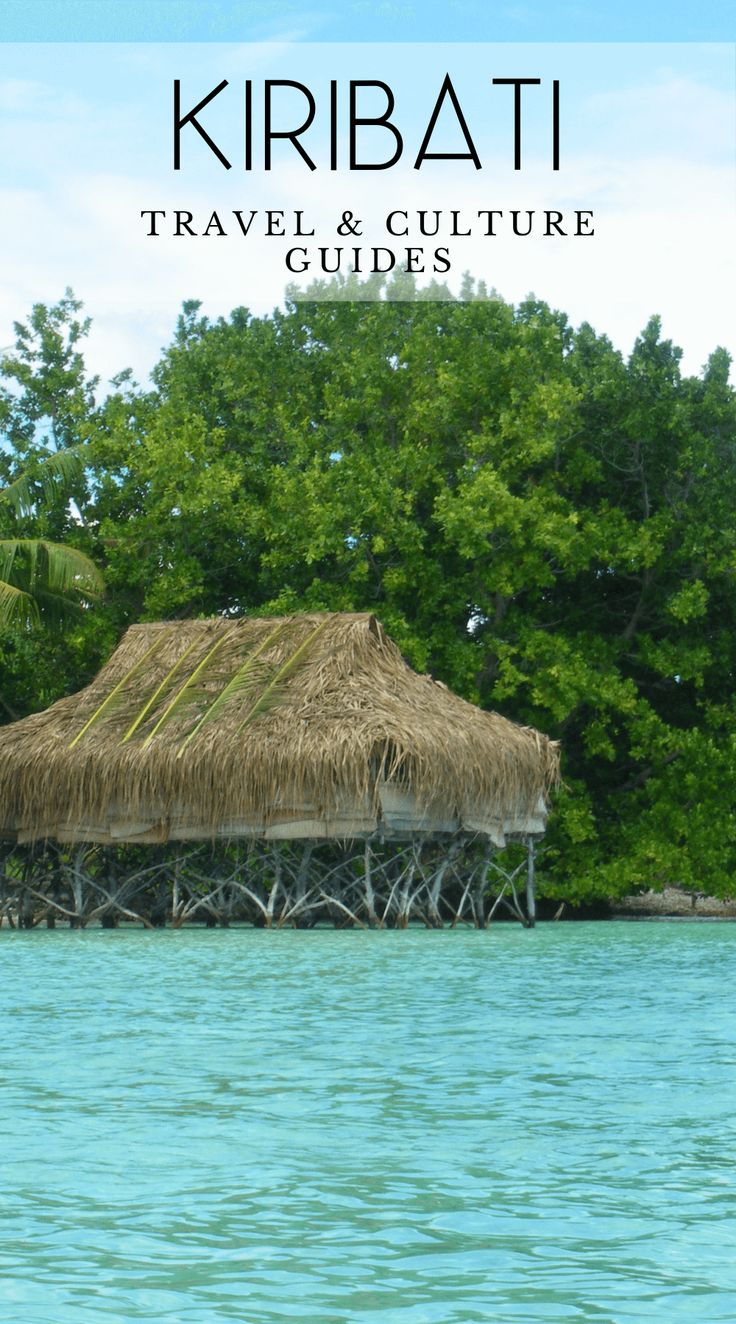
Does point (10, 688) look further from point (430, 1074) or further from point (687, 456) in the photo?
point (430, 1074)

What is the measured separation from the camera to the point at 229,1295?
4.17m

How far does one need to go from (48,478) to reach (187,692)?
17.4 feet

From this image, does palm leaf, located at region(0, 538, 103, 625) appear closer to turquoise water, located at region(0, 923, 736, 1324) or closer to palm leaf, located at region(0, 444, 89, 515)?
palm leaf, located at region(0, 444, 89, 515)

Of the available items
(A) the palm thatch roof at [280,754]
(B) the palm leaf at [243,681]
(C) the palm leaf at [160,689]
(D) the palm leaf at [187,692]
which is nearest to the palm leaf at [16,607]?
(A) the palm thatch roof at [280,754]

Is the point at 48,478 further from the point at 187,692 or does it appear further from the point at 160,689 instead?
the point at 187,692

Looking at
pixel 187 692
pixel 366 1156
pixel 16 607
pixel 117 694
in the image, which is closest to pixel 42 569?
pixel 16 607

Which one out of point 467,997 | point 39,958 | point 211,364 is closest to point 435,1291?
point 467,997

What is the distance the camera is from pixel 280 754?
18625 mm

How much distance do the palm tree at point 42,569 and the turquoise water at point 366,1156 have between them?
12004 mm

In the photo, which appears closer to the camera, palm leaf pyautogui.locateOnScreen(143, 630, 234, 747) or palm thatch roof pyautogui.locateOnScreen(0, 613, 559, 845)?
palm thatch roof pyautogui.locateOnScreen(0, 613, 559, 845)

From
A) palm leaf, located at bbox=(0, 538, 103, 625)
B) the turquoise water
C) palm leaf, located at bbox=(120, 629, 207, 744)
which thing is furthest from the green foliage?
the turquoise water

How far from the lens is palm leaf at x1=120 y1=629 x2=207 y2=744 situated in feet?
65.9

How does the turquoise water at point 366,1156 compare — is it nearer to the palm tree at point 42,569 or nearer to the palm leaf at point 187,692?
the palm leaf at point 187,692

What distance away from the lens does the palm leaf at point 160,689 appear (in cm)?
2009
